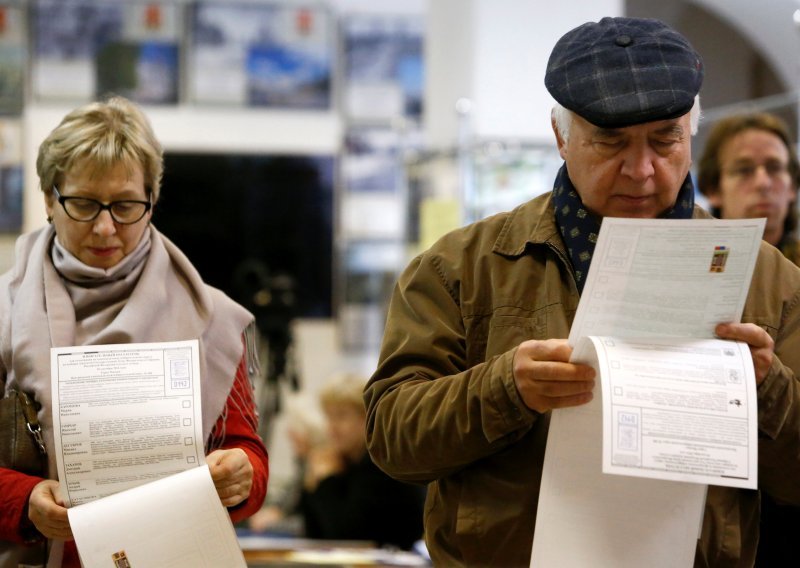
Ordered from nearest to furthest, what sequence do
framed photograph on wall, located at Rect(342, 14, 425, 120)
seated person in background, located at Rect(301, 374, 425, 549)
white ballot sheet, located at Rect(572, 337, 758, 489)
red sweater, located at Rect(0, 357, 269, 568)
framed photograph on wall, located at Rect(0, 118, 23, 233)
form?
white ballot sheet, located at Rect(572, 337, 758, 489) < red sweater, located at Rect(0, 357, 269, 568) < seated person in background, located at Rect(301, 374, 425, 549) < framed photograph on wall, located at Rect(0, 118, 23, 233) < framed photograph on wall, located at Rect(342, 14, 425, 120)

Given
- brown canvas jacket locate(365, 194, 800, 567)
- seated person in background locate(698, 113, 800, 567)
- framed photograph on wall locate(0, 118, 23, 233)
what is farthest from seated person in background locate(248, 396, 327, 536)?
brown canvas jacket locate(365, 194, 800, 567)

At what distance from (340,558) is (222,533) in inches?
62.6

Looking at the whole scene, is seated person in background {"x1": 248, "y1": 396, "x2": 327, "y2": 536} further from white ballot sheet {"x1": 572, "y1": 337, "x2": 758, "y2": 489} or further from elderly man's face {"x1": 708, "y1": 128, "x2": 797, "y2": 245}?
white ballot sheet {"x1": 572, "y1": 337, "x2": 758, "y2": 489}

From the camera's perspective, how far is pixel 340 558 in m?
3.19

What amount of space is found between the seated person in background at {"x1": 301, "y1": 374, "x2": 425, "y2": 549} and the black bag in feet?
6.93

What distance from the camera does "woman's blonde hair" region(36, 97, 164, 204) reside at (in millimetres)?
1775

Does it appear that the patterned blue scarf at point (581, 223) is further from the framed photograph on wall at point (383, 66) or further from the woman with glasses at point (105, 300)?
the framed photograph on wall at point (383, 66)

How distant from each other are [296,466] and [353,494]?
5.99ft

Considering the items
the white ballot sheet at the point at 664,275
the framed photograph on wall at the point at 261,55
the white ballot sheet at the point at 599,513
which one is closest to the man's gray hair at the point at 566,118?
the white ballot sheet at the point at 664,275

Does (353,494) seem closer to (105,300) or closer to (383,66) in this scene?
(105,300)

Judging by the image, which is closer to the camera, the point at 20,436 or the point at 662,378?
the point at 662,378

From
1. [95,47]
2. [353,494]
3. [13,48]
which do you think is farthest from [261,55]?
[353,494]

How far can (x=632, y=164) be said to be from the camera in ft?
4.93

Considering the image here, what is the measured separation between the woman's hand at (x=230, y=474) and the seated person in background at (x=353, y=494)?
80.6 inches
